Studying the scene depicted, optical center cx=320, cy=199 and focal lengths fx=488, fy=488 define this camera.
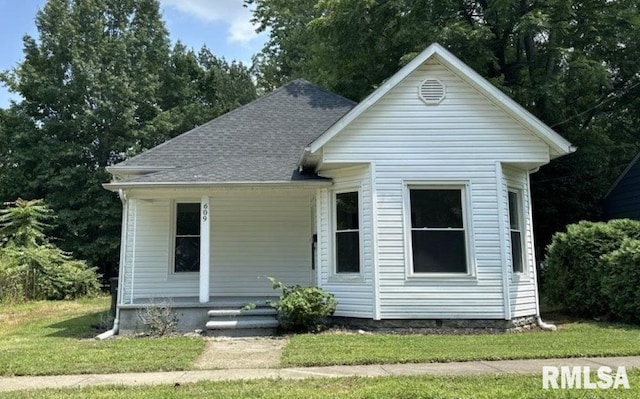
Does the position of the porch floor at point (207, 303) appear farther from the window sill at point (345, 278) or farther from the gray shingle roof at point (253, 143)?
the gray shingle roof at point (253, 143)

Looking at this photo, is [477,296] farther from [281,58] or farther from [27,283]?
[281,58]

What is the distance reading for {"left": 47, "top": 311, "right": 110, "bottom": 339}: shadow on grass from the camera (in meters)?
9.62

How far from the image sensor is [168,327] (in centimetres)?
930

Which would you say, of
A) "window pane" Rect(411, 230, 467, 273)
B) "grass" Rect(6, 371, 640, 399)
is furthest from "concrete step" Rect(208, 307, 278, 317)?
"grass" Rect(6, 371, 640, 399)

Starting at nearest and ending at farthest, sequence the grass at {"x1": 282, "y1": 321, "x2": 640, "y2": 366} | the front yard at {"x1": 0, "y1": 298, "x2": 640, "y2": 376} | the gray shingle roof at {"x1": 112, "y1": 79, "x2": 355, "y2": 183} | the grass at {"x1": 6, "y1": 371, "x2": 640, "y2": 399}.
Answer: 1. the grass at {"x1": 6, "y1": 371, "x2": 640, "y2": 399}
2. the front yard at {"x1": 0, "y1": 298, "x2": 640, "y2": 376}
3. the grass at {"x1": 282, "y1": 321, "x2": 640, "y2": 366}
4. the gray shingle roof at {"x1": 112, "y1": 79, "x2": 355, "y2": 183}

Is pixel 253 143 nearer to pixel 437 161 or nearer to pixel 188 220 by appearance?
pixel 188 220

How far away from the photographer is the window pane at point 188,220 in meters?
11.4

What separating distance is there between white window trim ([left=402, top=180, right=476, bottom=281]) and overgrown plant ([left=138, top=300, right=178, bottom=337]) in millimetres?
4591

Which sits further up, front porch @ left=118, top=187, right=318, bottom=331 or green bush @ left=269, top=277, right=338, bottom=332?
front porch @ left=118, top=187, right=318, bottom=331

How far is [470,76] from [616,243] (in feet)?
15.1

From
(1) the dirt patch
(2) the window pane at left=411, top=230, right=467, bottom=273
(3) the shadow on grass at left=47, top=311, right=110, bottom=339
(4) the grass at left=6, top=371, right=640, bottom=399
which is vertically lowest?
(3) the shadow on grass at left=47, top=311, right=110, bottom=339

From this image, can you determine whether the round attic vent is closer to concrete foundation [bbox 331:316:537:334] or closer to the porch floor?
concrete foundation [bbox 331:316:537:334]

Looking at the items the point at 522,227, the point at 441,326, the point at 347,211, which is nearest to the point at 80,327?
the point at 347,211

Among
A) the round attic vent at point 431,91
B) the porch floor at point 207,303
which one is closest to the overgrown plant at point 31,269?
the porch floor at point 207,303
